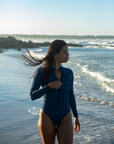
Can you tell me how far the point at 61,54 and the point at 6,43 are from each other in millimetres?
49779

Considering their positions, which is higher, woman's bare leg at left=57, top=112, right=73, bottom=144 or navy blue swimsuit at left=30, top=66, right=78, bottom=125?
navy blue swimsuit at left=30, top=66, right=78, bottom=125

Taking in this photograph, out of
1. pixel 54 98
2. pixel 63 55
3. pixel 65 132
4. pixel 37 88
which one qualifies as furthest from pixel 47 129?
pixel 63 55

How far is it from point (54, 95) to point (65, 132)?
17.5 inches

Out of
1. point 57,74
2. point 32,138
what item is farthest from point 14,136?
point 57,74

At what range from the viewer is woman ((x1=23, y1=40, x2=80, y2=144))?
7.91 feet

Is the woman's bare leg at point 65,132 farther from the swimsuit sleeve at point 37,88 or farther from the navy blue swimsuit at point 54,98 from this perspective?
the swimsuit sleeve at point 37,88

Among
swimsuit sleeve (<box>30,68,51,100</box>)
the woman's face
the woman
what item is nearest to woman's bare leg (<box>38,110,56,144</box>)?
the woman

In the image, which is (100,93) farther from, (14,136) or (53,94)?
(53,94)

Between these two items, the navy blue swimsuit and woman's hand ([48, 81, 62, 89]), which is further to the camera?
the navy blue swimsuit

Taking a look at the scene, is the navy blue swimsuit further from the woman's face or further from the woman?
the woman's face

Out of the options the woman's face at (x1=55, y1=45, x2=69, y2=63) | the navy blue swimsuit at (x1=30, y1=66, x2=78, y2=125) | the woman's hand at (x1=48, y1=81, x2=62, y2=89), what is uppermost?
the woman's face at (x1=55, y1=45, x2=69, y2=63)

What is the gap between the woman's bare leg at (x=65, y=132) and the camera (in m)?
2.39

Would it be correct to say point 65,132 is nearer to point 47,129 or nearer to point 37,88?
point 47,129

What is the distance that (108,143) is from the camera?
4148 millimetres
